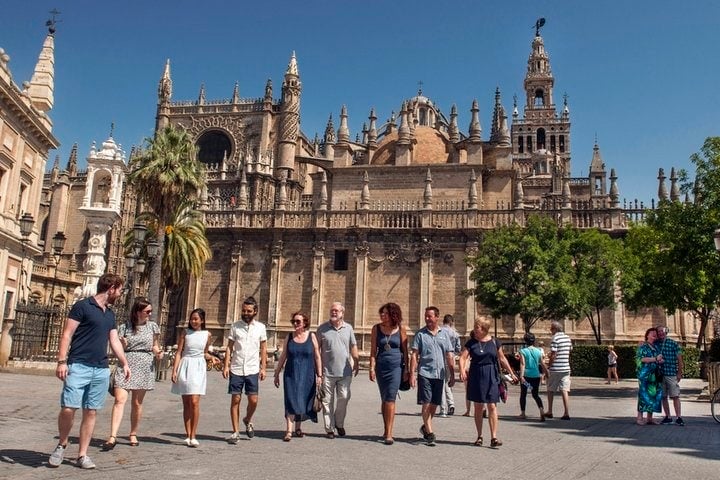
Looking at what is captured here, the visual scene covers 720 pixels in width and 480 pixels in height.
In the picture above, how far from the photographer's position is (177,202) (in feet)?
82.5

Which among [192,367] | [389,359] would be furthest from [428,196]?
[192,367]

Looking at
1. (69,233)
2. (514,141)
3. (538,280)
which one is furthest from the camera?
(514,141)

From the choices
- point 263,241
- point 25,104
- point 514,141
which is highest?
point 514,141

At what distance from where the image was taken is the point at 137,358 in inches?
274

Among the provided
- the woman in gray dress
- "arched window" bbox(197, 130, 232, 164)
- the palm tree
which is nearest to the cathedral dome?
the palm tree

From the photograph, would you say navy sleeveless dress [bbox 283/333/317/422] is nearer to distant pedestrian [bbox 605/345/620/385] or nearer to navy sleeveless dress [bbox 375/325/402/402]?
navy sleeveless dress [bbox 375/325/402/402]

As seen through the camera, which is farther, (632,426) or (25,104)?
(25,104)

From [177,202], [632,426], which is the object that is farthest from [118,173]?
[632,426]

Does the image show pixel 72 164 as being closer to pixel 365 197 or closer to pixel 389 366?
pixel 365 197

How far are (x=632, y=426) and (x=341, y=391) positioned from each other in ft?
18.4

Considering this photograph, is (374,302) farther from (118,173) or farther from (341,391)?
(341,391)

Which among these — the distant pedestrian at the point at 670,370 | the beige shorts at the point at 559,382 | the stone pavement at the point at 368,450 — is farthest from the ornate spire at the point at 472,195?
the beige shorts at the point at 559,382

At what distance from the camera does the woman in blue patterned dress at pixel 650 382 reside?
10617 millimetres

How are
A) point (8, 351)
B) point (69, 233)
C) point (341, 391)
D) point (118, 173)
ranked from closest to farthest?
point (341, 391)
point (8, 351)
point (118, 173)
point (69, 233)
